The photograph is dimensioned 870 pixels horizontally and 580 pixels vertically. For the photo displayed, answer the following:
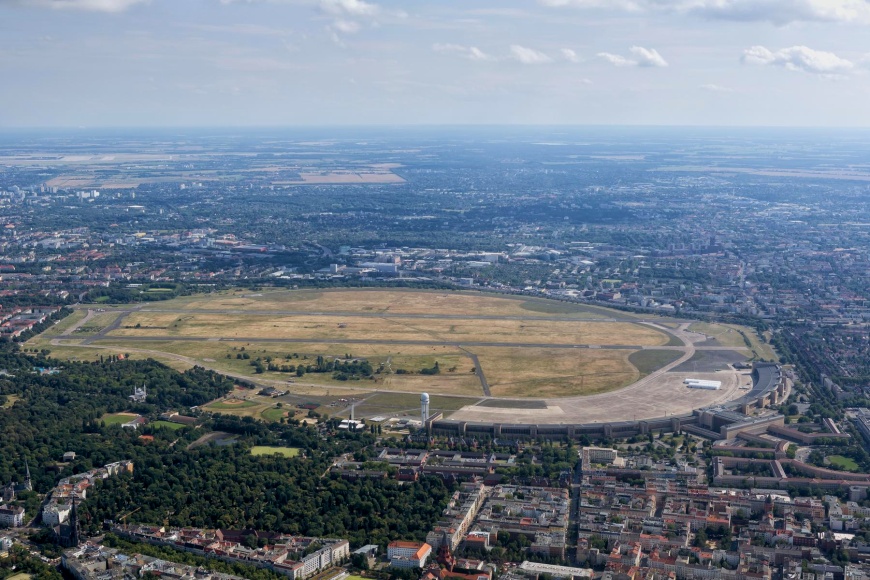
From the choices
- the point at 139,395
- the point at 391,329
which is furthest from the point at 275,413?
the point at 391,329

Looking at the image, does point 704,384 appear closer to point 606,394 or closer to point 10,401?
point 606,394

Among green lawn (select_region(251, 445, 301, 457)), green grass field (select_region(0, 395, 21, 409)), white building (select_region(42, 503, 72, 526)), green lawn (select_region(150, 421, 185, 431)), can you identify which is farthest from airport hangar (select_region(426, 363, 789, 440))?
green grass field (select_region(0, 395, 21, 409))

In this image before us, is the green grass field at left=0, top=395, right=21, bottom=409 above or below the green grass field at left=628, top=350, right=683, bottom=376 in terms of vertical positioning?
below

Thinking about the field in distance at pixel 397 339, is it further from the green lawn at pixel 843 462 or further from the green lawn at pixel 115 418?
the green lawn at pixel 843 462

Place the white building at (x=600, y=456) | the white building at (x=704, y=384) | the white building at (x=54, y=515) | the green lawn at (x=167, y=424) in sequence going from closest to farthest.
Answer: the white building at (x=54, y=515) → the white building at (x=600, y=456) → the green lawn at (x=167, y=424) → the white building at (x=704, y=384)

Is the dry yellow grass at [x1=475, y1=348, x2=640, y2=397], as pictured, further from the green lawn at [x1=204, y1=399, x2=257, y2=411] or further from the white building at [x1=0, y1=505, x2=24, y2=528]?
the white building at [x1=0, y1=505, x2=24, y2=528]

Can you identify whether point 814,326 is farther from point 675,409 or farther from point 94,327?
point 94,327

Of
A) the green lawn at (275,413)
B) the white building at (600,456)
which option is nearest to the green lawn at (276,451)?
the green lawn at (275,413)
